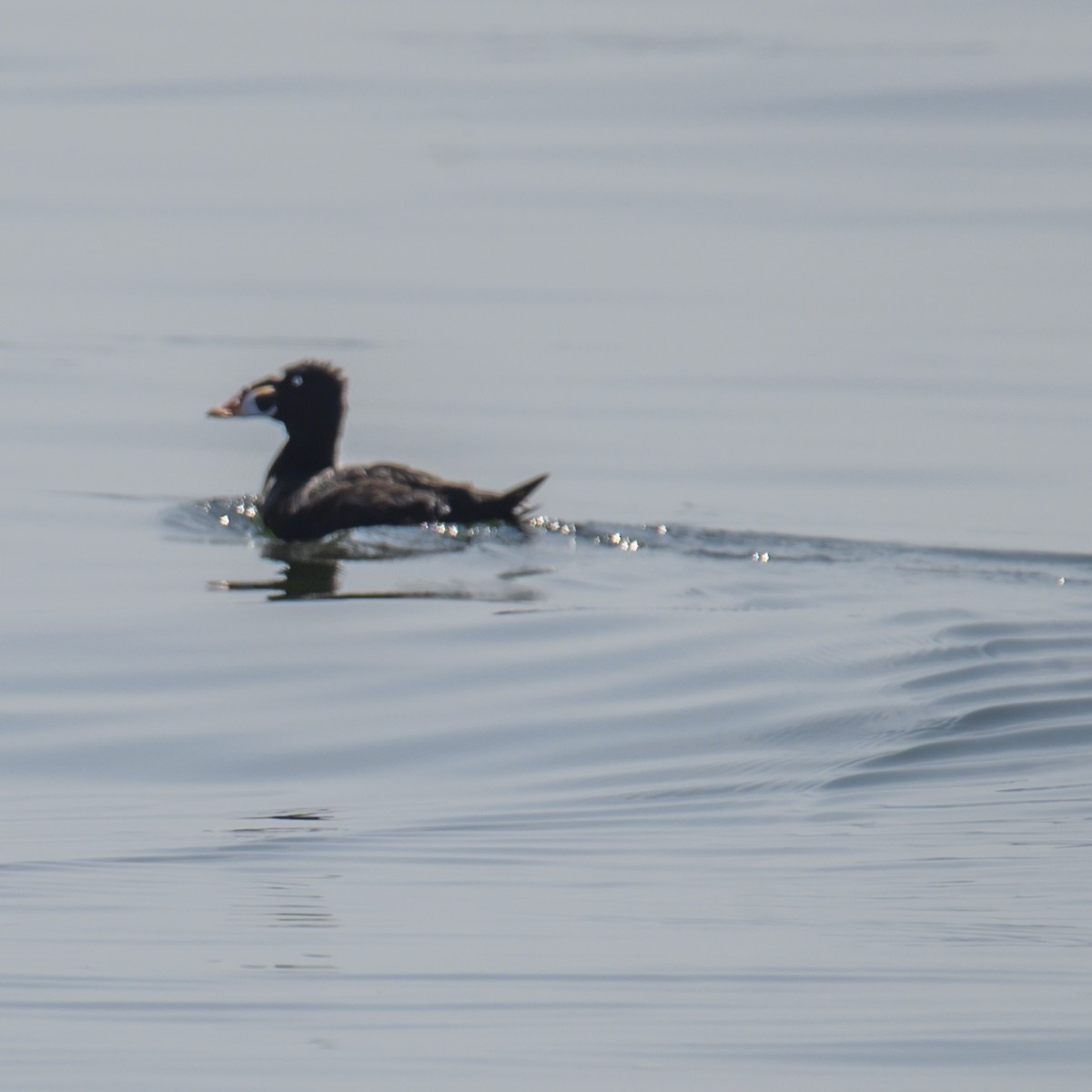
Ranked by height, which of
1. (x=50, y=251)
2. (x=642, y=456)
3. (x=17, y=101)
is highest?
(x=17, y=101)

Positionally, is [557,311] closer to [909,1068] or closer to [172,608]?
[172,608]

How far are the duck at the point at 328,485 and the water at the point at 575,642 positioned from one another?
7.0 inches

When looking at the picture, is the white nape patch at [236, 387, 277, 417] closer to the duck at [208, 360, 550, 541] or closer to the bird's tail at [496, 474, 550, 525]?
the duck at [208, 360, 550, 541]

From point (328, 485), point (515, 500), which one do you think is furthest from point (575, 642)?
point (328, 485)

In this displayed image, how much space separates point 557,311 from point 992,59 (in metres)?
15.3

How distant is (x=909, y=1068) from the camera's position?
11.3ft

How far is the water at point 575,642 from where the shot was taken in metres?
3.76

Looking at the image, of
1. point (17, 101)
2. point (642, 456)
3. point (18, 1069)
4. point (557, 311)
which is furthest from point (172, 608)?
point (17, 101)

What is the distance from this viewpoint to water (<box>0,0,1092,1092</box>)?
3762 mm

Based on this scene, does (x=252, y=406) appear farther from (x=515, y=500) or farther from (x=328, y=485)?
(x=515, y=500)

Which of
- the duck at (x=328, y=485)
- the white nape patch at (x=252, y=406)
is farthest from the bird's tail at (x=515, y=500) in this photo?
the white nape patch at (x=252, y=406)

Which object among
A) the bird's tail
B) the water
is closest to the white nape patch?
the water

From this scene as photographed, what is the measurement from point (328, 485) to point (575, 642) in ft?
9.85

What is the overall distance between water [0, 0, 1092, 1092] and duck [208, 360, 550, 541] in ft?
0.58
